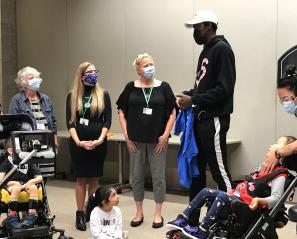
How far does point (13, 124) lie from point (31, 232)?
88 cm

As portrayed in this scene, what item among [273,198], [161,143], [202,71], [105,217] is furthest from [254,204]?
[161,143]

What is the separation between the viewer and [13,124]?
12.1 ft

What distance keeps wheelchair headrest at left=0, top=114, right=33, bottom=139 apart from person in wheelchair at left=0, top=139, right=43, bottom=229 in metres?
0.08

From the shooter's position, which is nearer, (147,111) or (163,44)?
(147,111)

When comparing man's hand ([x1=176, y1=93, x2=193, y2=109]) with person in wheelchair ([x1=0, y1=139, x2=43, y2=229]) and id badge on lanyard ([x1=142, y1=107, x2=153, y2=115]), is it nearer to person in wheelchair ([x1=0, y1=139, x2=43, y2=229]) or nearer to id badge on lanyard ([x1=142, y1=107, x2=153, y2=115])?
id badge on lanyard ([x1=142, y1=107, x2=153, y2=115])

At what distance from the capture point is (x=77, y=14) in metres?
6.70

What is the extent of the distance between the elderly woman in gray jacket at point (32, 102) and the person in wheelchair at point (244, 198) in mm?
1710

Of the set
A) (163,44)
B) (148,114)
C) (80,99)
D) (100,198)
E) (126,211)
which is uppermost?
(163,44)

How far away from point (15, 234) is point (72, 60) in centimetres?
388

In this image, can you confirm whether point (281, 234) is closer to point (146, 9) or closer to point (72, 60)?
point (146, 9)

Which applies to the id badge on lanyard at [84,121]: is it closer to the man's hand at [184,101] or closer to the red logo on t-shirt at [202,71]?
the man's hand at [184,101]

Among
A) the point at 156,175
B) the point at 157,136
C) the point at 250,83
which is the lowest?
the point at 156,175

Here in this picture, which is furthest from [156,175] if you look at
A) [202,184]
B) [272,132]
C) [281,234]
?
[272,132]

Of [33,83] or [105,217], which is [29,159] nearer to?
[105,217]
